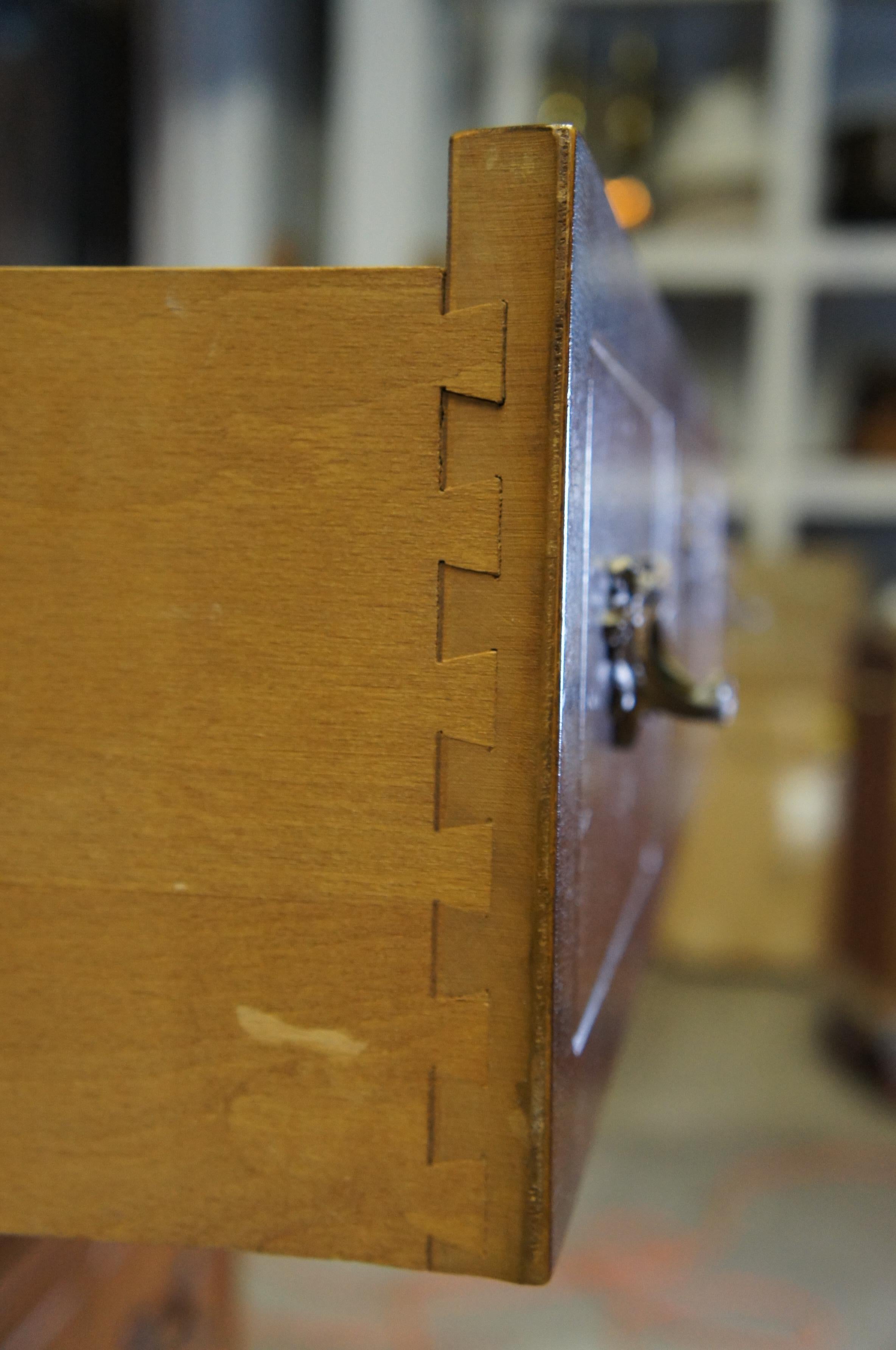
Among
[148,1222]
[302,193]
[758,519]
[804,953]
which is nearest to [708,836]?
[804,953]

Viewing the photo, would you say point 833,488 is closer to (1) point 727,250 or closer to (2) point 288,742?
(1) point 727,250

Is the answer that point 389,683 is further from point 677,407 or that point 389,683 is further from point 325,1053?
point 677,407

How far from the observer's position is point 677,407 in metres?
0.62

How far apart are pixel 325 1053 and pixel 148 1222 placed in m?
0.07

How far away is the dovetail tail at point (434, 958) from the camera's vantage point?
31cm

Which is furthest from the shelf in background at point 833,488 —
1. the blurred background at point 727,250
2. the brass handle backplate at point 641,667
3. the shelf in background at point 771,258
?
the brass handle backplate at point 641,667

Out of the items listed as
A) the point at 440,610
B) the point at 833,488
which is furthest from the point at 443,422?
the point at 833,488

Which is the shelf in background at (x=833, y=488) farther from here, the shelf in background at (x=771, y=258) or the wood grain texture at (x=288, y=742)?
the wood grain texture at (x=288, y=742)

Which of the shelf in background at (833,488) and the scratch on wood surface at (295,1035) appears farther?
the shelf in background at (833,488)

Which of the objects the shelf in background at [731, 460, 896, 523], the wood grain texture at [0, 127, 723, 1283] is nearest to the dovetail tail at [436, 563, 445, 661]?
the wood grain texture at [0, 127, 723, 1283]

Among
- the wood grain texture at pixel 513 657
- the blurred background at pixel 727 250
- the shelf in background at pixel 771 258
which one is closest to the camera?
the wood grain texture at pixel 513 657

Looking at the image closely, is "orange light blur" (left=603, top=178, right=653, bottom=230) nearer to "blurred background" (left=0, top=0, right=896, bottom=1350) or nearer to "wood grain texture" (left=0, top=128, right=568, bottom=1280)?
"blurred background" (left=0, top=0, right=896, bottom=1350)

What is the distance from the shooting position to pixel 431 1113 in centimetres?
31

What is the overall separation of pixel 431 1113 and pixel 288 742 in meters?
0.10
